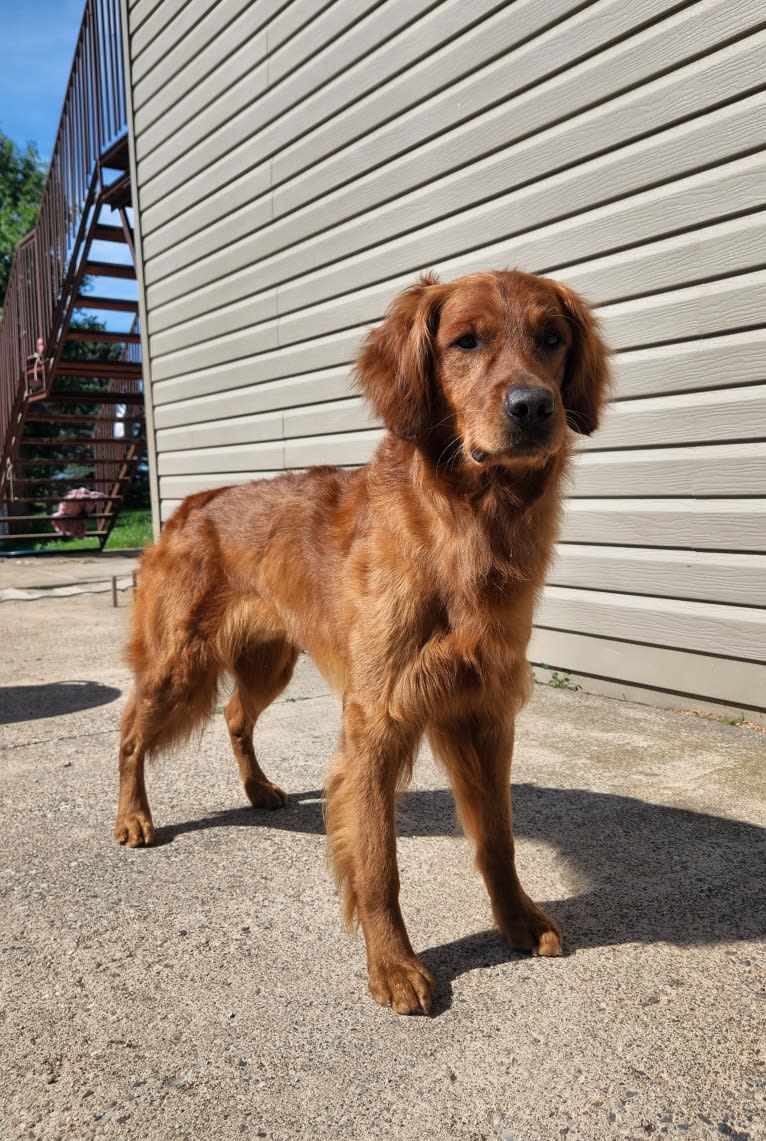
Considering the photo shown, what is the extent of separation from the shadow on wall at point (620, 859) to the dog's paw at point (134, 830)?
6cm

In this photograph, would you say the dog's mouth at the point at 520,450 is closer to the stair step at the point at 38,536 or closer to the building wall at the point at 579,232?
the building wall at the point at 579,232

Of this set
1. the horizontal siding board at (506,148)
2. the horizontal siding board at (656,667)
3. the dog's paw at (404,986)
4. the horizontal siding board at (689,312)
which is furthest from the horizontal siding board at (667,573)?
the dog's paw at (404,986)

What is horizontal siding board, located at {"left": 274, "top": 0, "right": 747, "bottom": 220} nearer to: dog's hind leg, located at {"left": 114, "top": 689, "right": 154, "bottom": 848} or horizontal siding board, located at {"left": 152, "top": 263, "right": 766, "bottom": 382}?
horizontal siding board, located at {"left": 152, "top": 263, "right": 766, "bottom": 382}

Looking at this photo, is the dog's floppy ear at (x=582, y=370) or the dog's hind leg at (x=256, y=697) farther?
the dog's hind leg at (x=256, y=697)

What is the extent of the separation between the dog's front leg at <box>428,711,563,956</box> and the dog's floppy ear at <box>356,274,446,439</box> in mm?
758

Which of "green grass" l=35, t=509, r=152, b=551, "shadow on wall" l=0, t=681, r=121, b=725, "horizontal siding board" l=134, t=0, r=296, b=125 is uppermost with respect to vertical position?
"horizontal siding board" l=134, t=0, r=296, b=125

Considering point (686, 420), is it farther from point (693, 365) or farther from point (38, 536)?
point (38, 536)

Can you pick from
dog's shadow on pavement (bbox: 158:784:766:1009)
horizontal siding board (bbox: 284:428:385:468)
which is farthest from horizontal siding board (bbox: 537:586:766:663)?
horizontal siding board (bbox: 284:428:385:468)

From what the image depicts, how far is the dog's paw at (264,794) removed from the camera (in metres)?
3.12

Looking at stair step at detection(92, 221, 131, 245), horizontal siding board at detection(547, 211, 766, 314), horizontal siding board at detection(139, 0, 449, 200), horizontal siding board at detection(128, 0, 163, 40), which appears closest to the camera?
horizontal siding board at detection(547, 211, 766, 314)

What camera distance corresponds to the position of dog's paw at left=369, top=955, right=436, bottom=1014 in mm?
1847

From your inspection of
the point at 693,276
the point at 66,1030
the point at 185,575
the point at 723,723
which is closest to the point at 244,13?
the point at 693,276

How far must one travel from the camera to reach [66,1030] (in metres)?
1.80

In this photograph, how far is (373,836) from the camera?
80.4 inches
